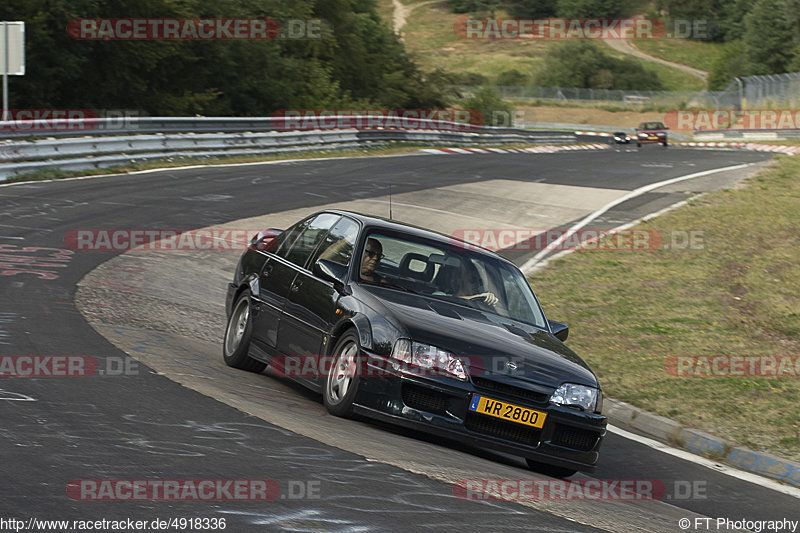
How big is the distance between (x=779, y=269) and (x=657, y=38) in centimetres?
13959

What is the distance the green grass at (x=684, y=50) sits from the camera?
134 meters

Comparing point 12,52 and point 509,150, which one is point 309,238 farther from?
point 509,150

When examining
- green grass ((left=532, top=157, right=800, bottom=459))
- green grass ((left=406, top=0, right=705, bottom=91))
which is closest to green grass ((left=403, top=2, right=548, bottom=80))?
green grass ((left=406, top=0, right=705, bottom=91))

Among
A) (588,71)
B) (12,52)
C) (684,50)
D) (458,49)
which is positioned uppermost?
(684,50)

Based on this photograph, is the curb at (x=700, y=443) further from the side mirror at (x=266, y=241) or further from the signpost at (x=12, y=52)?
the signpost at (x=12, y=52)

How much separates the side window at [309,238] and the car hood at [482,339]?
1.11 m

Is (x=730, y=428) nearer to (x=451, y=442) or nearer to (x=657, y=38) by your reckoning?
(x=451, y=442)

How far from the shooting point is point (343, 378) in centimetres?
684

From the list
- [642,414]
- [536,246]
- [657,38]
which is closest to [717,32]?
[657,38]

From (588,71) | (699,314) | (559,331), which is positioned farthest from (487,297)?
(588,71)

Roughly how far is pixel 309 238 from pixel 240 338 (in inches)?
41.6

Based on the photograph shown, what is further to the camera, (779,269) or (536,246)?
(536,246)

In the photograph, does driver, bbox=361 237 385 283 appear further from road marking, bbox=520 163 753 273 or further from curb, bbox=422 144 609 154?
curb, bbox=422 144 609 154

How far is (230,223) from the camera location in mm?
16875
